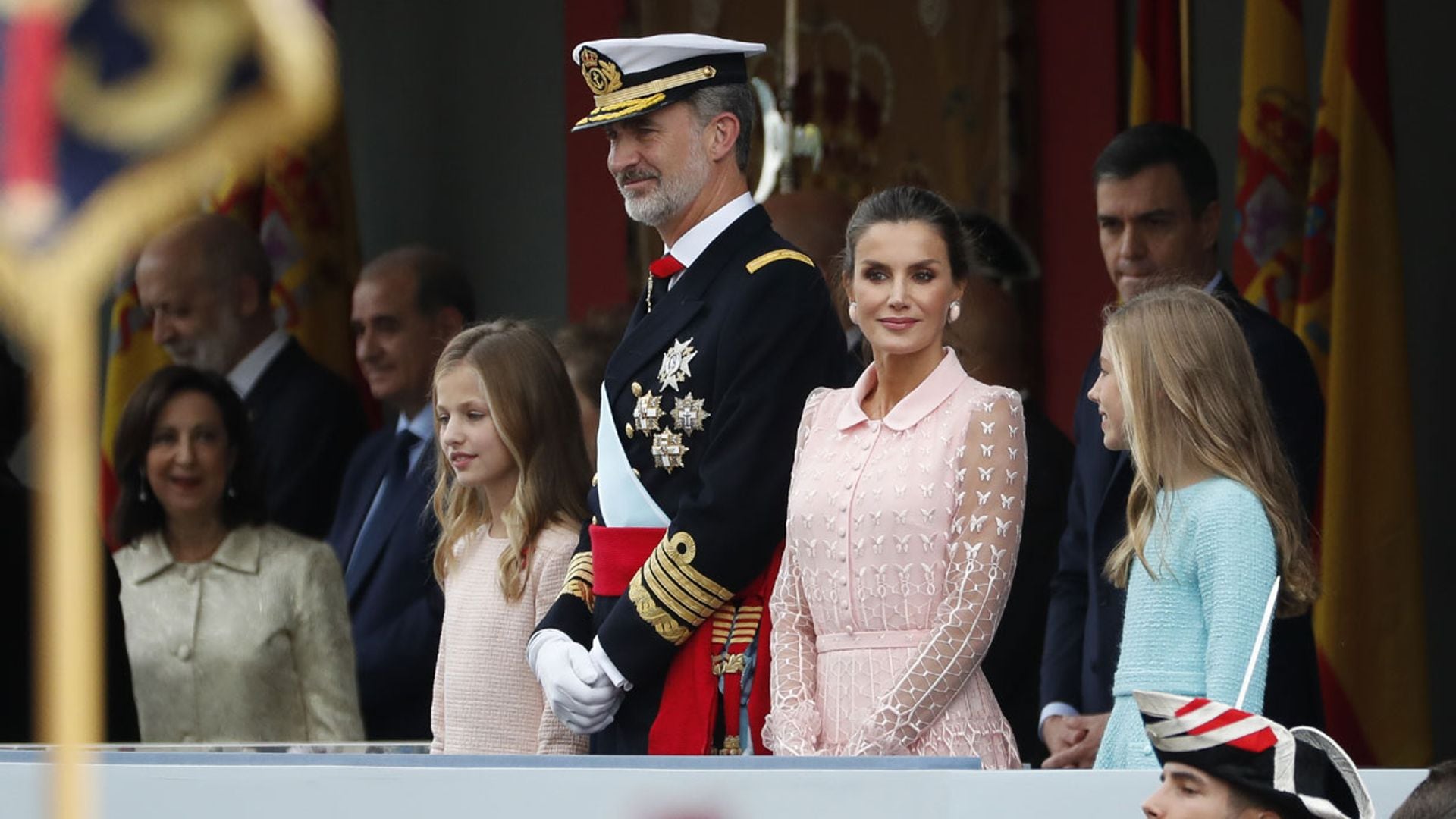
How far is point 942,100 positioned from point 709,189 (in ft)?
9.66

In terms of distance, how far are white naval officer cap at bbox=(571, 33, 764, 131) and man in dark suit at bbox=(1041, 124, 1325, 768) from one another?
851 millimetres

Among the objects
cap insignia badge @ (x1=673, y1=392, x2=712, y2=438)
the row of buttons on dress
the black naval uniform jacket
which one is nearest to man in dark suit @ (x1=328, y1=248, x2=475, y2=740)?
the black naval uniform jacket

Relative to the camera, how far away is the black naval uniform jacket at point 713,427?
351cm

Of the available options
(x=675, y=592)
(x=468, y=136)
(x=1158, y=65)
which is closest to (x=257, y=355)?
(x=468, y=136)

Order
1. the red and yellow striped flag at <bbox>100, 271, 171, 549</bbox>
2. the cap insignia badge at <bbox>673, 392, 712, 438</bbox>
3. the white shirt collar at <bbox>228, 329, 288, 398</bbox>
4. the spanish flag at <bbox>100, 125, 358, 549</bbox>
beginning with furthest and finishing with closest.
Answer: the spanish flag at <bbox>100, 125, 358, 549</bbox> < the red and yellow striped flag at <bbox>100, 271, 171, 549</bbox> < the white shirt collar at <bbox>228, 329, 288, 398</bbox> < the cap insignia badge at <bbox>673, 392, 712, 438</bbox>

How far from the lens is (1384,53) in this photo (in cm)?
533

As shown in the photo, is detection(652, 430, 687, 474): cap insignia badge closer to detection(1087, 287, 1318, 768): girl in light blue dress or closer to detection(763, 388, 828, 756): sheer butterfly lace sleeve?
detection(763, 388, 828, 756): sheer butterfly lace sleeve

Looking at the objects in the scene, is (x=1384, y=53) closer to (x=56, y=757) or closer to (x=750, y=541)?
(x=750, y=541)

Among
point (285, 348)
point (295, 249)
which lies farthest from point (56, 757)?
point (295, 249)

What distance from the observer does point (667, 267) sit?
3.83 m

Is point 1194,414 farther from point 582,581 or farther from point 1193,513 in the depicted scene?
point 582,581

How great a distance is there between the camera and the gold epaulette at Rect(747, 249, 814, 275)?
3.69m

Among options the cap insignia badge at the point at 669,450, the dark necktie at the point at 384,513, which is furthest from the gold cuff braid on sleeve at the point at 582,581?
the dark necktie at the point at 384,513

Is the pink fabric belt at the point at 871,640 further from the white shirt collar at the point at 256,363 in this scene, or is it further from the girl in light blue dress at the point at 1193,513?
the white shirt collar at the point at 256,363
